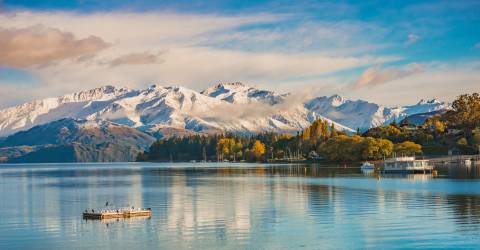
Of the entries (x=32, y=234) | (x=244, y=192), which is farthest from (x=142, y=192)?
(x=32, y=234)

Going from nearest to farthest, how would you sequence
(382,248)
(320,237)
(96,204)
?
(382,248) → (320,237) → (96,204)

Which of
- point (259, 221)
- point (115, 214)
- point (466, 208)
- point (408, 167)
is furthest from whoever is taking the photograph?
point (408, 167)

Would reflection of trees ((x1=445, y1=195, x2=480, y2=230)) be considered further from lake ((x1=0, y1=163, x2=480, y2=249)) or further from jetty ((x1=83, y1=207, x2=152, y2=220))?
jetty ((x1=83, y1=207, x2=152, y2=220))

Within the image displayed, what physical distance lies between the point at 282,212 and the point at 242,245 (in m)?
23.1

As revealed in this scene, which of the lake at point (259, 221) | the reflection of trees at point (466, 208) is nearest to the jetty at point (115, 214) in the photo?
the lake at point (259, 221)

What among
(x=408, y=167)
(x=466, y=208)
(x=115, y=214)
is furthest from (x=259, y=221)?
(x=408, y=167)

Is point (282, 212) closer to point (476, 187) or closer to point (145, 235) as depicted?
point (145, 235)

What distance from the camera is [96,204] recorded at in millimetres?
90188

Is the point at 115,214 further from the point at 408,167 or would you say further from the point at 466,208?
the point at 408,167

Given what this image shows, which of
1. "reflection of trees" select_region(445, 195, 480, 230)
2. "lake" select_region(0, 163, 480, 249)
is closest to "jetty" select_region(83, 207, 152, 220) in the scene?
"lake" select_region(0, 163, 480, 249)

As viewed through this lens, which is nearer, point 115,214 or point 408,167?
point 115,214

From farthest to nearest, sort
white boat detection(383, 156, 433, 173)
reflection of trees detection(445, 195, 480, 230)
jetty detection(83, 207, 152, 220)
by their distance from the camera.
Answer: white boat detection(383, 156, 433, 173)
jetty detection(83, 207, 152, 220)
reflection of trees detection(445, 195, 480, 230)

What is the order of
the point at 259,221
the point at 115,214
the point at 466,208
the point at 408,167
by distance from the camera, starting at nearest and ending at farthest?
the point at 259,221, the point at 115,214, the point at 466,208, the point at 408,167

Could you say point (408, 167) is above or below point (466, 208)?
above
